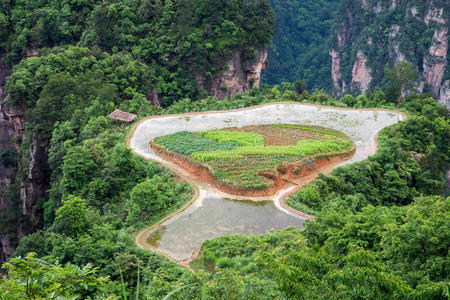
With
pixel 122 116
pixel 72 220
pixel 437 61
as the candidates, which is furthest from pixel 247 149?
pixel 437 61

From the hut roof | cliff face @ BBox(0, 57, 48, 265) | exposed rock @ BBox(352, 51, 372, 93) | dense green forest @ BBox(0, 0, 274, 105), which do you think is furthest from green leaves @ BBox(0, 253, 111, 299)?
exposed rock @ BBox(352, 51, 372, 93)

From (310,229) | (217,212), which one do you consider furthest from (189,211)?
(310,229)

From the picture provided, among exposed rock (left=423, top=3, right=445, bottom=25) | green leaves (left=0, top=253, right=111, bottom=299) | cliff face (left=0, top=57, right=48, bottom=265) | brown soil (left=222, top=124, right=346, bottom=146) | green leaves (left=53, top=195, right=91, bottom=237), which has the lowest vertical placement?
cliff face (left=0, top=57, right=48, bottom=265)

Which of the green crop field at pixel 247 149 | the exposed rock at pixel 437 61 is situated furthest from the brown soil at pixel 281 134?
the exposed rock at pixel 437 61

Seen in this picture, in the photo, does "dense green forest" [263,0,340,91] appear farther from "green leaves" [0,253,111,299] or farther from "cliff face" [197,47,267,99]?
"green leaves" [0,253,111,299]

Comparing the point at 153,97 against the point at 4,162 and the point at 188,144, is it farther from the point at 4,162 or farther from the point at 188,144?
the point at 188,144

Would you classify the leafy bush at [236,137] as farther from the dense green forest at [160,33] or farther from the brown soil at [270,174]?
the dense green forest at [160,33]

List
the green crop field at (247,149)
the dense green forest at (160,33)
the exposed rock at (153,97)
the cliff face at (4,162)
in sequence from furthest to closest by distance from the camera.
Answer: the dense green forest at (160,33) < the exposed rock at (153,97) < the cliff face at (4,162) < the green crop field at (247,149)

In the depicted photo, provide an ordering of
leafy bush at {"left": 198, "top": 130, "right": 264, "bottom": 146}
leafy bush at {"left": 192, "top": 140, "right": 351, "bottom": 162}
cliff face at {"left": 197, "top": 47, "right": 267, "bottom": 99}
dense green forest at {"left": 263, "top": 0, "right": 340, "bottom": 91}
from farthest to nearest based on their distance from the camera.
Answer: dense green forest at {"left": 263, "top": 0, "right": 340, "bottom": 91}
cliff face at {"left": 197, "top": 47, "right": 267, "bottom": 99}
leafy bush at {"left": 198, "top": 130, "right": 264, "bottom": 146}
leafy bush at {"left": 192, "top": 140, "right": 351, "bottom": 162}

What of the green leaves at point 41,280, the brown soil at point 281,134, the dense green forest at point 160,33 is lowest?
the brown soil at point 281,134
